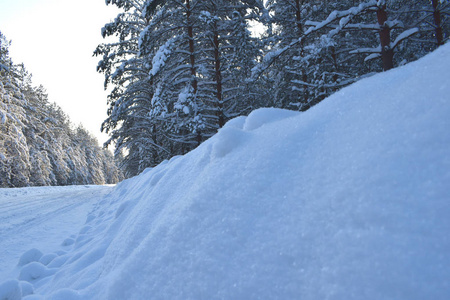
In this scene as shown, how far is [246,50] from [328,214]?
666 cm

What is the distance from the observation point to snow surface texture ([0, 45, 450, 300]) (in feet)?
1.93

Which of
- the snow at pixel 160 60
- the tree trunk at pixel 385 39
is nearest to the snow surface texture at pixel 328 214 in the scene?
the tree trunk at pixel 385 39

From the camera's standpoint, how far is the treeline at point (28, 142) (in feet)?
50.0

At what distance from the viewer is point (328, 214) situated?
2.52ft

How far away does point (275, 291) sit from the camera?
70 centimetres

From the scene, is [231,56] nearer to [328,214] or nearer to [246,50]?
[246,50]

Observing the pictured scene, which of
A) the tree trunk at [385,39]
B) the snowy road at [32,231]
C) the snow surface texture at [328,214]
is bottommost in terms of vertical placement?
the snowy road at [32,231]

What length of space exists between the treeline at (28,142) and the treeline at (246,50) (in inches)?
378

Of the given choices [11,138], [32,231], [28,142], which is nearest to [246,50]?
[32,231]

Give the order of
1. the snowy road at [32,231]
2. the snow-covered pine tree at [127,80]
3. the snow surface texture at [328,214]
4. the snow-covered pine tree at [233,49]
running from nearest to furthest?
the snow surface texture at [328,214], the snowy road at [32,231], the snow-covered pine tree at [233,49], the snow-covered pine tree at [127,80]

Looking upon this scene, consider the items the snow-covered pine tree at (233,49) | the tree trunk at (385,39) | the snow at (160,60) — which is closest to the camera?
the tree trunk at (385,39)

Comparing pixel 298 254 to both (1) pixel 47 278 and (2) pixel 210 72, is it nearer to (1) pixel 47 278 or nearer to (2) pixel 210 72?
(1) pixel 47 278

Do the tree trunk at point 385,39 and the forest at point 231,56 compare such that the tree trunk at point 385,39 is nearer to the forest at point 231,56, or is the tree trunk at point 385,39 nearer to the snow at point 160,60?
the forest at point 231,56

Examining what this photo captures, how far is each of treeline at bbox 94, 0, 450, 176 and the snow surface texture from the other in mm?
4359
